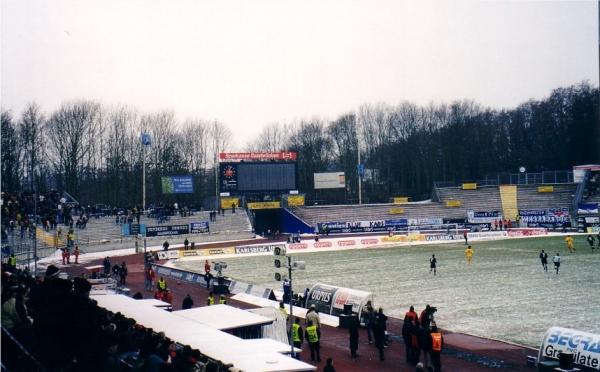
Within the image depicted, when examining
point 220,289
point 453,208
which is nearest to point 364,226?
point 453,208

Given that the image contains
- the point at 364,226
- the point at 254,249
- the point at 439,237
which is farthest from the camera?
the point at 364,226

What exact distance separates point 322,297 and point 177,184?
6040 centimetres

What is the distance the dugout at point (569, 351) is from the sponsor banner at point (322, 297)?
36.8ft

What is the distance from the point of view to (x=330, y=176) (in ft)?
325

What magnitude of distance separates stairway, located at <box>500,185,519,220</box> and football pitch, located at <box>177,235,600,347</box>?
1046 inches

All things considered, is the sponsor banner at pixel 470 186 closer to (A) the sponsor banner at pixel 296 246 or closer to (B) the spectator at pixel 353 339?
(A) the sponsor banner at pixel 296 246

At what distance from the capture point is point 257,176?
78312mm

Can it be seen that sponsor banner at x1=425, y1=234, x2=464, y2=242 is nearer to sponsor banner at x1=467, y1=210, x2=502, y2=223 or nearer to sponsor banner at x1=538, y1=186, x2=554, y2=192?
sponsor banner at x1=467, y1=210, x2=502, y2=223

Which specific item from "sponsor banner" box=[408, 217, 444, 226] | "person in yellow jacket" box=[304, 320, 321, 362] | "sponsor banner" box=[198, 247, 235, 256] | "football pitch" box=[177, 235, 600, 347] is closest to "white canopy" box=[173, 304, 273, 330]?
"person in yellow jacket" box=[304, 320, 321, 362]

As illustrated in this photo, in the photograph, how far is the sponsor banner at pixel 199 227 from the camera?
238 feet

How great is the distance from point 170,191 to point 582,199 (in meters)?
57.7

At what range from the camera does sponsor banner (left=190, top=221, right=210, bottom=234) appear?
72.7 m

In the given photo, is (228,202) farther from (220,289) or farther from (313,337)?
(313,337)

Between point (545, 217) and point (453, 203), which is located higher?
point (453, 203)
